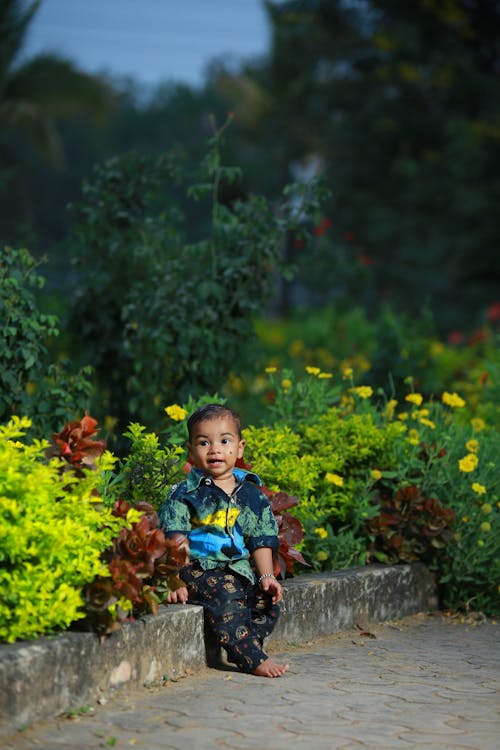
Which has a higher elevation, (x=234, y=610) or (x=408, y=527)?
(x=408, y=527)

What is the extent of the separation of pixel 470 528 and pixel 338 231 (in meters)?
17.7

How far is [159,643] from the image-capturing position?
393cm

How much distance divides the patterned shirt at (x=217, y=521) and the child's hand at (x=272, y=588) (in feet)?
0.18

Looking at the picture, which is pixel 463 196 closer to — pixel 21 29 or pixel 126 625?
pixel 21 29

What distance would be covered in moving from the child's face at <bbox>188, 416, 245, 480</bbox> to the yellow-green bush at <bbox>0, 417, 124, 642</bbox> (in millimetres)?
677

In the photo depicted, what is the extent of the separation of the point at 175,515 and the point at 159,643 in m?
0.52

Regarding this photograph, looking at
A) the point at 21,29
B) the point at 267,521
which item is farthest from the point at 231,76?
the point at 267,521

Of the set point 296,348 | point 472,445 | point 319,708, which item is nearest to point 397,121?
point 296,348

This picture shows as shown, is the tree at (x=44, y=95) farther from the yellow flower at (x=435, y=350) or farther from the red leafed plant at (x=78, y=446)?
the red leafed plant at (x=78, y=446)

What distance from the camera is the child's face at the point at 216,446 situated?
4.34 m

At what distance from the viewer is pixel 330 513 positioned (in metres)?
5.34

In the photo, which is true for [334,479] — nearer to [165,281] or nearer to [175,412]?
[175,412]

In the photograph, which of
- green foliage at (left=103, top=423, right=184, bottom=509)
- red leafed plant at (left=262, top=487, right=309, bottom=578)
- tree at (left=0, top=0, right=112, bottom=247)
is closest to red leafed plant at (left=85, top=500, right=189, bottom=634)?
green foliage at (left=103, top=423, right=184, bottom=509)

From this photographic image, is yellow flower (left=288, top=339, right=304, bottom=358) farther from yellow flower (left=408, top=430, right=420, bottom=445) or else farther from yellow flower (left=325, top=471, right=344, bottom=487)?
yellow flower (left=325, top=471, right=344, bottom=487)
